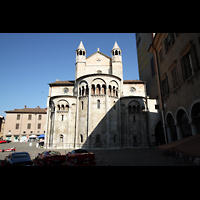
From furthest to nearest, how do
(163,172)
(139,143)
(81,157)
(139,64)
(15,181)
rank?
(139,64), (139,143), (81,157), (163,172), (15,181)

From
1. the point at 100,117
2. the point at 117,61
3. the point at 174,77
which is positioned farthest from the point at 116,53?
the point at 174,77

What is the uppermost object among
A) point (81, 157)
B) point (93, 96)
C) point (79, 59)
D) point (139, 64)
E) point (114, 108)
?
point (139, 64)

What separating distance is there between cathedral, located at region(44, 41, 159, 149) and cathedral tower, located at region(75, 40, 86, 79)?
345 centimetres

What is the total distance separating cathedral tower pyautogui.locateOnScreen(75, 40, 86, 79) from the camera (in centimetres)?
3444

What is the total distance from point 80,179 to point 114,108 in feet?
86.5

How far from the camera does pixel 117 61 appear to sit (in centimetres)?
3459

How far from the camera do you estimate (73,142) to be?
2894 centimetres

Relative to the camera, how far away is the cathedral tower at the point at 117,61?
34.1m

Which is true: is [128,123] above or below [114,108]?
below

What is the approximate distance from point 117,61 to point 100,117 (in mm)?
14950

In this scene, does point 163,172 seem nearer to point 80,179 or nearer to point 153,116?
point 80,179

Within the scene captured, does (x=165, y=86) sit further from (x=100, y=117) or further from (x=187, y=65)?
(x=100, y=117)

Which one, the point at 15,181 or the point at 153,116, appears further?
the point at 153,116
